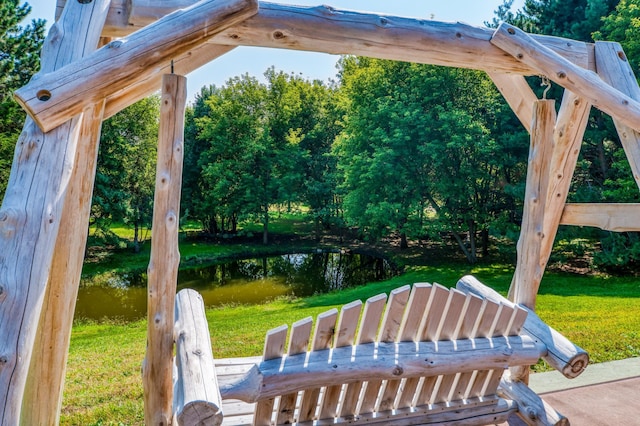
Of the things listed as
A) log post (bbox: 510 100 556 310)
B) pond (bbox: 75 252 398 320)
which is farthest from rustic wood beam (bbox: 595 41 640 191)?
pond (bbox: 75 252 398 320)

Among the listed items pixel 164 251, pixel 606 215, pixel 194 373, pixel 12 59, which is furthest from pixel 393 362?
pixel 12 59

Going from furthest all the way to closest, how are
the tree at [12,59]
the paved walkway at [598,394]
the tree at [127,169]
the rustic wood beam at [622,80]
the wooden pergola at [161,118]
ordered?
the tree at [127,169]
the tree at [12,59]
the paved walkway at [598,394]
the rustic wood beam at [622,80]
the wooden pergola at [161,118]

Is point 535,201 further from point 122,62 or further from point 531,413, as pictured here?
point 122,62

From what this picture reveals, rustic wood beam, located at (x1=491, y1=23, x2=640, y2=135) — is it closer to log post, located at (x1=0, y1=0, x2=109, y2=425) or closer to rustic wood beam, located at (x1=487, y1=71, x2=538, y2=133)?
rustic wood beam, located at (x1=487, y1=71, x2=538, y2=133)

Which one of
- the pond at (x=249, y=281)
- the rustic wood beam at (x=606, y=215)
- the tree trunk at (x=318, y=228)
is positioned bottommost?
the pond at (x=249, y=281)

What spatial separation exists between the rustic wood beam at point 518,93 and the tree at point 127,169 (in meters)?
17.8

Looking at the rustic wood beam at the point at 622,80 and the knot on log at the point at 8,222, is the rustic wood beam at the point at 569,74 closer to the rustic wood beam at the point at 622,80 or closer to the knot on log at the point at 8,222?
the rustic wood beam at the point at 622,80

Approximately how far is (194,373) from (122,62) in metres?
1.42

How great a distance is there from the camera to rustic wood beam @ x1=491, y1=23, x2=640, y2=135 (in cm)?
291

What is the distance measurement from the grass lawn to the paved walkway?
39cm

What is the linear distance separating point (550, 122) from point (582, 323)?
4656 mm

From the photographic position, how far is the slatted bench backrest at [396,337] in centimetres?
238

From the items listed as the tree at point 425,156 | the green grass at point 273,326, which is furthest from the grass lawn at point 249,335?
the tree at point 425,156

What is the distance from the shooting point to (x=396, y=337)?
2.64 metres
